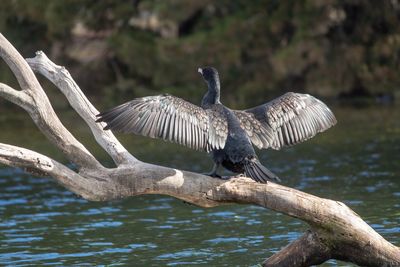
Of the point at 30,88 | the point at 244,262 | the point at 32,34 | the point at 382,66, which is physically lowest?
the point at 244,262

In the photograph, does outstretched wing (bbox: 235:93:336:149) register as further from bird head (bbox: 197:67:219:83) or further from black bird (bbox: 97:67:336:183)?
bird head (bbox: 197:67:219:83)

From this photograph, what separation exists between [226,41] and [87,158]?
2110cm

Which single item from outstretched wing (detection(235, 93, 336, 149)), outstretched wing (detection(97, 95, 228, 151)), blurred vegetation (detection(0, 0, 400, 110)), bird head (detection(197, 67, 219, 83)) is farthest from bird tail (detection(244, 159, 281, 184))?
blurred vegetation (detection(0, 0, 400, 110))

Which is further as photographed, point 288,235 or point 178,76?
point 178,76

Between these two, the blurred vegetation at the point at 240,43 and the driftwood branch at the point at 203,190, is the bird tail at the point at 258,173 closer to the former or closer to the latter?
the driftwood branch at the point at 203,190

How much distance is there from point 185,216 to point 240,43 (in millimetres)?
17135

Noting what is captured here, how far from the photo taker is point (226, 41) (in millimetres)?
29016

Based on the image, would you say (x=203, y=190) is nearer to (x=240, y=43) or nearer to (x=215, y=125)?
(x=215, y=125)

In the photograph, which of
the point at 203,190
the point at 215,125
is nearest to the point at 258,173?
the point at 203,190

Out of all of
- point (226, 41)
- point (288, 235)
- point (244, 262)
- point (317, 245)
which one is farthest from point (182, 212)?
point (226, 41)

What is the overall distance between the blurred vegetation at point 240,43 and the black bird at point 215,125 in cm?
1843

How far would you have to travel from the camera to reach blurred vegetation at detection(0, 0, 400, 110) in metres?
28.4

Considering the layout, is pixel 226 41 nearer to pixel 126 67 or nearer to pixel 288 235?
pixel 126 67

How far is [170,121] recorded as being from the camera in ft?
27.5
